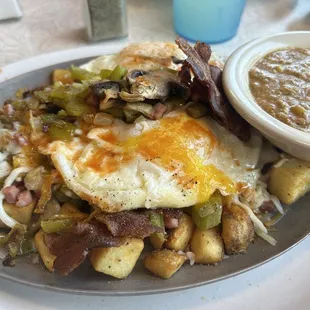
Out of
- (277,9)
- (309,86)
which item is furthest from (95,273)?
(277,9)

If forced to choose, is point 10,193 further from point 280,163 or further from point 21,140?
point 280,163

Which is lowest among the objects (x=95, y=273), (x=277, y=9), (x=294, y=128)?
(x=277, y=9)

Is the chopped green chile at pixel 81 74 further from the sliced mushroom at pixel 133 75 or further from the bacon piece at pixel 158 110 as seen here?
the bacon piece at pixel 158 110

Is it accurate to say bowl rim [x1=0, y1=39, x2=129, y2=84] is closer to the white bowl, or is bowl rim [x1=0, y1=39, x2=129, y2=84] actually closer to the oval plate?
the white bowl

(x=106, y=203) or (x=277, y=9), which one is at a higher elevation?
(x=106, y=203)

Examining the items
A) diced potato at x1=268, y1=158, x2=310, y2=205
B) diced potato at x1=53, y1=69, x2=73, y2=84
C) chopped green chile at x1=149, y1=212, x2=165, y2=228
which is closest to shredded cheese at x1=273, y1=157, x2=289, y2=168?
diced potato at x1=268, y1=158, x2=310, y2=205

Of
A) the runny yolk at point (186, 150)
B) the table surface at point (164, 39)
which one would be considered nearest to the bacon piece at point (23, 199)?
the table surface at point (164, 39)

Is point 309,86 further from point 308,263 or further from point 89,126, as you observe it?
point 89,126
